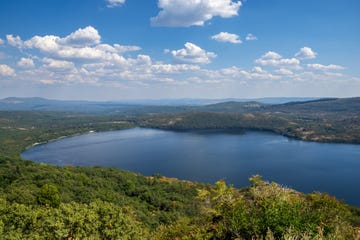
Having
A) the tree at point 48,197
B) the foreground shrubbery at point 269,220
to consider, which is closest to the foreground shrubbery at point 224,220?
the foreground shrubbery at point 269,220

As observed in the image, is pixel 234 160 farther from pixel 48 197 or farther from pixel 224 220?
pixel 224 220

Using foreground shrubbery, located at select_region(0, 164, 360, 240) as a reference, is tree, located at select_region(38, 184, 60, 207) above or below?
below

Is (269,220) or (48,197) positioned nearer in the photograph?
(269,220)

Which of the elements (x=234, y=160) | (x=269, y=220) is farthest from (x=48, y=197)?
(x=234, y=160)

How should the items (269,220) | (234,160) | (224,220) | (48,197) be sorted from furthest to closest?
(234,160) → (48,197) → (224,220) → (269,220)

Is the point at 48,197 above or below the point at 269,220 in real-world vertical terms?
below

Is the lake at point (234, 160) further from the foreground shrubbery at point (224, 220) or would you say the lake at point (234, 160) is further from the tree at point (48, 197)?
the foreground shrubbery at point (224, 220)

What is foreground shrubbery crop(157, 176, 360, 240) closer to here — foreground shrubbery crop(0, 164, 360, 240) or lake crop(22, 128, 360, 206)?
foreground shrubbery crop(0, 164, 360, 240)

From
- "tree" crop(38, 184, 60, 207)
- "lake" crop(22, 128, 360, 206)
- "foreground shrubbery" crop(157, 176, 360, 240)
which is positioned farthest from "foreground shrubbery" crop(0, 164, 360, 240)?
"lake" crop(22, 128, 360, 206)

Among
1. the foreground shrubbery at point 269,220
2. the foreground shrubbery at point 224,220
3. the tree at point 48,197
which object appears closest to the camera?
the foreground shrubbery at point 269,220
